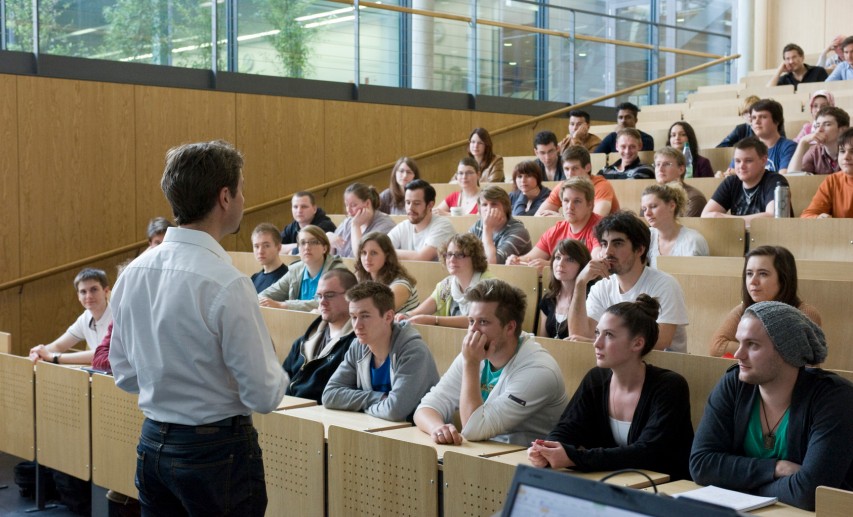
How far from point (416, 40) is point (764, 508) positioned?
6.64 metres

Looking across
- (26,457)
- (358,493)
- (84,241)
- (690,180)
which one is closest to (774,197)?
(690,180)

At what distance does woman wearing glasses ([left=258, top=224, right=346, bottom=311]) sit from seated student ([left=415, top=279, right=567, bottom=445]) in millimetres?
2106

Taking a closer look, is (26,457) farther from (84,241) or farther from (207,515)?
(207,515)

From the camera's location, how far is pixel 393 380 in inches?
143

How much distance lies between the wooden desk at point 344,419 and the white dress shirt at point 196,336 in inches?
41.8

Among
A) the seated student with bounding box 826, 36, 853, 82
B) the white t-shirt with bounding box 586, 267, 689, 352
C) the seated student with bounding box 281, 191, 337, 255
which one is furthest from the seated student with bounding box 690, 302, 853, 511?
the seated student with bounding box 826, 36, 853, 82

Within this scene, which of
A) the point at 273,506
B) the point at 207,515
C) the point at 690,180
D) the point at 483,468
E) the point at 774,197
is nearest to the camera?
the point at 207,515

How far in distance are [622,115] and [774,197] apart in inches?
107

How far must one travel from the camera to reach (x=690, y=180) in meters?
5.95

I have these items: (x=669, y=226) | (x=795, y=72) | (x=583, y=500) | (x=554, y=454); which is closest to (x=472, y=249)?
(x=669, y=226)

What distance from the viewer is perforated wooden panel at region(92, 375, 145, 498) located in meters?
3.91

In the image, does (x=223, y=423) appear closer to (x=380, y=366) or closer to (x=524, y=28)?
(x=380, y=366)

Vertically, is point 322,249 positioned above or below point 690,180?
below

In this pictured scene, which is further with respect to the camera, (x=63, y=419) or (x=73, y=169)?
(x=73, y=169)
